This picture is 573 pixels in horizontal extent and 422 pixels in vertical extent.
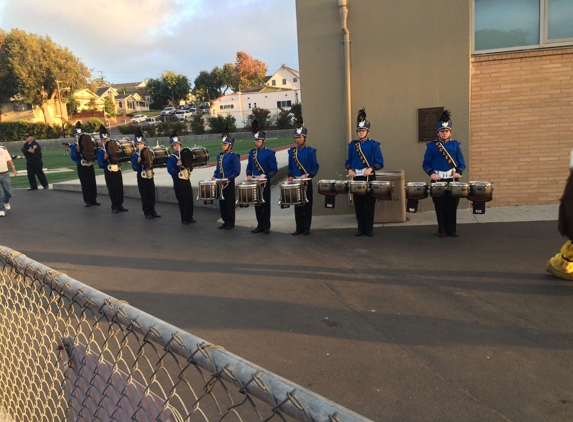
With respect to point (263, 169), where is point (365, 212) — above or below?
below

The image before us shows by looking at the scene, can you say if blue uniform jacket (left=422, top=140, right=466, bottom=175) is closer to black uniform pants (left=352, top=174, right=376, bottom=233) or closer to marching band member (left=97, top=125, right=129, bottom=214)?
black uniform pants (left=352, top=174, right=376, bottom=233)

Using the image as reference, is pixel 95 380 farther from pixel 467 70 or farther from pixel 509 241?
pixel 467 70

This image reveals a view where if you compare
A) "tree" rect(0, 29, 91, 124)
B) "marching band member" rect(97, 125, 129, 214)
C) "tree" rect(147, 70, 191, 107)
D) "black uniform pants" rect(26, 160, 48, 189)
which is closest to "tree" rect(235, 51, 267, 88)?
"tree" rect(147, 70, 191, 107)

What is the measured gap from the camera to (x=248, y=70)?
100 m

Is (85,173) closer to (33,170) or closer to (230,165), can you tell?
(33,170)

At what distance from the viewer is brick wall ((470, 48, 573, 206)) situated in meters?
9.59

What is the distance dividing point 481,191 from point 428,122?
266cm

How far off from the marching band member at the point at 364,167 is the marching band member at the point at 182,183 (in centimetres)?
409

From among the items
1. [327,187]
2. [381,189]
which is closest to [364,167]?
[381,189]

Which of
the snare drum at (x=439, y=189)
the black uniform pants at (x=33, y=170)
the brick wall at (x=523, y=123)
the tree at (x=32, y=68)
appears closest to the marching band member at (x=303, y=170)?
the snare drum at (x=439, y=189)

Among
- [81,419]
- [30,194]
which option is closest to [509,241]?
[81,419]

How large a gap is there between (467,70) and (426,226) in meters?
3.36

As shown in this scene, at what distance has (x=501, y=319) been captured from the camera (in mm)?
5047

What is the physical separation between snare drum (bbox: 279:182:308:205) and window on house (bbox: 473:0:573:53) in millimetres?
4777
